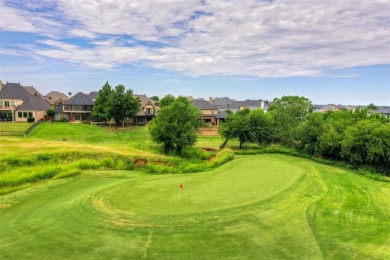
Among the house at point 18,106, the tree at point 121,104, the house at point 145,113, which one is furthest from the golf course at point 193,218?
the house at point 145,113

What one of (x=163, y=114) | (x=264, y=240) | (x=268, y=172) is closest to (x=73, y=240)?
(x=264, y=240)

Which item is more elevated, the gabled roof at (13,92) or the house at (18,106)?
the gabled roof at (13,92)

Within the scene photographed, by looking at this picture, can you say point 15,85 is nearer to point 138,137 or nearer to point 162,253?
point 138,137

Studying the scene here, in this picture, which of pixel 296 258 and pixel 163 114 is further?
pixel 163 114

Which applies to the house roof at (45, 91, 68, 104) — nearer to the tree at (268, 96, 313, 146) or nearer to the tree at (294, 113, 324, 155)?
the tree at (268, 96, 313, 146)

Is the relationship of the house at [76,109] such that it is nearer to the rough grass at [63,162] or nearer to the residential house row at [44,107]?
the residential house row at [44,107]
